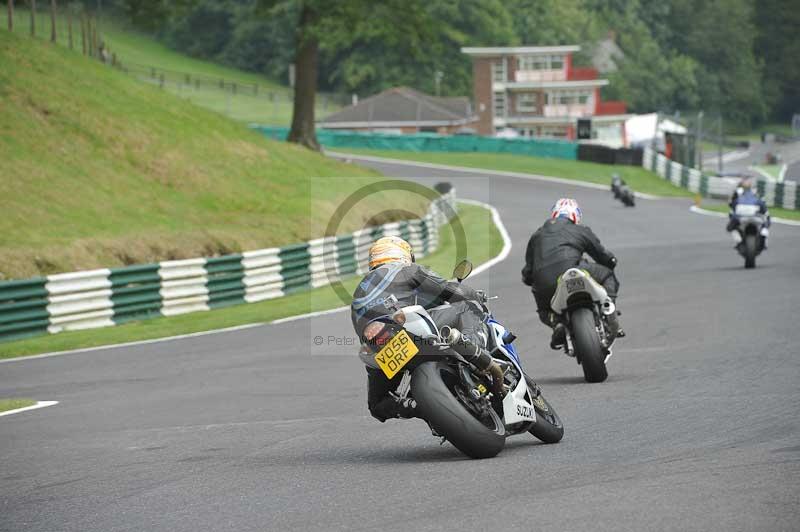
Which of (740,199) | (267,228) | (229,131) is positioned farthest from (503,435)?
(229,131)

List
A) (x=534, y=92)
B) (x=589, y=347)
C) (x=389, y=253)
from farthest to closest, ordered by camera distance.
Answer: (x=534, y=92) < (x=589, y=347) < (x=389, y=253)

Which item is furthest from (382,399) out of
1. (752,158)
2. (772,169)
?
(752,158)

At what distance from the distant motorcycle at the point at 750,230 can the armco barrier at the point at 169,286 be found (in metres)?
7.66

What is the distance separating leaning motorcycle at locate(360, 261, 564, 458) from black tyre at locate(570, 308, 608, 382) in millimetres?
3075

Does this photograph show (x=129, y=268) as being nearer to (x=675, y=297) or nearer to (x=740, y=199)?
(x=675, y=297)

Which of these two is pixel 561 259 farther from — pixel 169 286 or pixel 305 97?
pixel 305 97

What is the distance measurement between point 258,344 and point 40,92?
1968cm

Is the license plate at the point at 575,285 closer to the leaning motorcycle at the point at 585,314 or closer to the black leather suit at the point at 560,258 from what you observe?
the leaning motorcycle at the point at 585,314

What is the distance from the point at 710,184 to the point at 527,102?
55.6 metres

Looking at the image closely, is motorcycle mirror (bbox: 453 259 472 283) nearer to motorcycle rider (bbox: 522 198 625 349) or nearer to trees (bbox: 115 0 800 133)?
motorcycle rider (bbox: 522 198 625 349)

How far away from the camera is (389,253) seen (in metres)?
8.38

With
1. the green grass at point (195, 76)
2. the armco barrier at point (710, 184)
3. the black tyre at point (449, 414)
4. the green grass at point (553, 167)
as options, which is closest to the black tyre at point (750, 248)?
the black tyre at point (449, 414)

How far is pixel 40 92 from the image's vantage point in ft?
112

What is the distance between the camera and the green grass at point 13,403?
1222 centimetres
